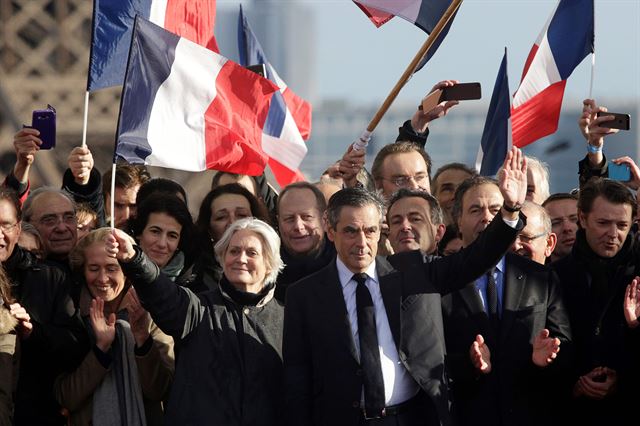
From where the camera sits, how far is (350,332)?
906 centimetres

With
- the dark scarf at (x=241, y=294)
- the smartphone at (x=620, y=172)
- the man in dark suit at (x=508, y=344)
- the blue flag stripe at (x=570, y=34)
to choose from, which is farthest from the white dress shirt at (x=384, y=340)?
the blue flag stripe at (x=570, y=34)

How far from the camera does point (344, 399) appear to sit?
29.3 ft

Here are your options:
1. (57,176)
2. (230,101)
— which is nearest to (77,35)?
(57,176)

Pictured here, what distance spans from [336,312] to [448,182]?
3.24 metres

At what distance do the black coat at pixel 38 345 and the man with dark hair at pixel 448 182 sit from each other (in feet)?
11.2

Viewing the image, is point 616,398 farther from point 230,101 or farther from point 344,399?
point 230,101

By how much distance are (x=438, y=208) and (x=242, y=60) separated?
170 inches

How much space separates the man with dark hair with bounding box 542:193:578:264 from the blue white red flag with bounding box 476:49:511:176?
0.88m

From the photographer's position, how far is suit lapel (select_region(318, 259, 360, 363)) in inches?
356

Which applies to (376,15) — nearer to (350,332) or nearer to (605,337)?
(605,337)

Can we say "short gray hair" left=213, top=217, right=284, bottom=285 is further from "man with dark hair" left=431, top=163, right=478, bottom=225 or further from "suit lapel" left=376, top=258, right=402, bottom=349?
"man with dark hair" left=431, top=163, right=478, bottom=225

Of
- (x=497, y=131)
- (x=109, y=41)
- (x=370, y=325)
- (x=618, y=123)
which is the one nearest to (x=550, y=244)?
(x=618, y=123)

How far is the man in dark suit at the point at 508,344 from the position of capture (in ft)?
30.4

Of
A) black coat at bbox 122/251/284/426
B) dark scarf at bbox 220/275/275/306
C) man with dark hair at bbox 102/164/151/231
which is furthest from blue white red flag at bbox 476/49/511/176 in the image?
black coat at bbox 122/251/284/426
